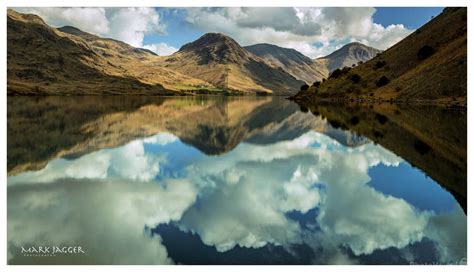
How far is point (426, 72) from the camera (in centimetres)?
14412

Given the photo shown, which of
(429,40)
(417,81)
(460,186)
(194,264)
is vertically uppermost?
(429,40)

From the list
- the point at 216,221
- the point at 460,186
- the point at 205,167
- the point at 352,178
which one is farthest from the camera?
the point at 205,167

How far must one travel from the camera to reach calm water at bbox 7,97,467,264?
17156 mm

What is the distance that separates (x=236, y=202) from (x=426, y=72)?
473 ft

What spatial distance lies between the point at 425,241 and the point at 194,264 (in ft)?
39.2

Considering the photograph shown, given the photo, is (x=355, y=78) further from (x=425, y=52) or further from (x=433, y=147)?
(x=433, y=147)

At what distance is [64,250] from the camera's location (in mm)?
16844

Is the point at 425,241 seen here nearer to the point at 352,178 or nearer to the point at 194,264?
the point at 194,264

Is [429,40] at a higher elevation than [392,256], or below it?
higher

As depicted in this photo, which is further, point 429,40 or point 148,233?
point 429,40

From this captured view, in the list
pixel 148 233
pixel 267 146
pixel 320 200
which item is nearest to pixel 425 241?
pixel 320 200

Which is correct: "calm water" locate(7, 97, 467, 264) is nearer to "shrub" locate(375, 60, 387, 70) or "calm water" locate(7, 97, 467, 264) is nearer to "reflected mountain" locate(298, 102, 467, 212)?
"reflected mountain" locate(298, 102, 467, 212)

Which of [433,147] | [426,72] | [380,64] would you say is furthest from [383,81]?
[433,147]

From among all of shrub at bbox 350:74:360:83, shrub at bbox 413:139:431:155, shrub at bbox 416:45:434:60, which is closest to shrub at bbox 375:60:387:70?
shrub at bbox 350:74:360:83
